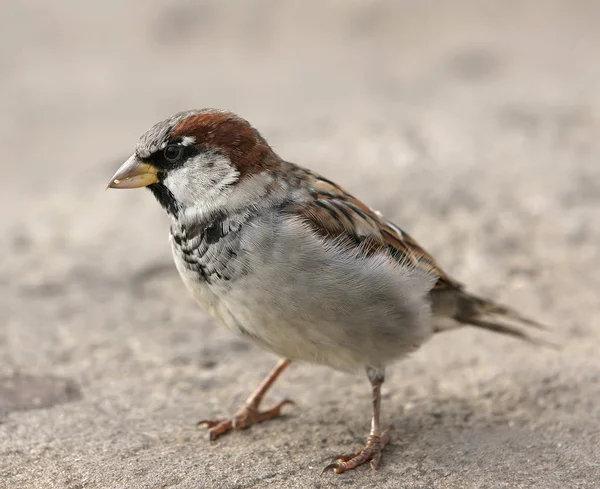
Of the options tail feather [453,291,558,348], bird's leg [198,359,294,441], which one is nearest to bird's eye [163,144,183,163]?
bird's leg [198,359,294,441]

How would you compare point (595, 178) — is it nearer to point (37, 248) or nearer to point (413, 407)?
point (413, 407)

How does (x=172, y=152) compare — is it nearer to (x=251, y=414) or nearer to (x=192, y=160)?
(x=192, y=160)

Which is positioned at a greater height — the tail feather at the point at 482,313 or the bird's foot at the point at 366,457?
the tail feather at the point at 482,313

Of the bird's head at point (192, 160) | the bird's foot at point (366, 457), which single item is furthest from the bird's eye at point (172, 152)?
the bird's foot at point (366, 457)

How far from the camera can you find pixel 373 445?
153 inches

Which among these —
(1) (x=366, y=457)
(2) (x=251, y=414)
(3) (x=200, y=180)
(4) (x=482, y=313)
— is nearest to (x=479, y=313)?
(4) (x=482, y=313)

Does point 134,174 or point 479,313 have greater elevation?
point 134,174

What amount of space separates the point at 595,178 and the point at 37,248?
3.87 m

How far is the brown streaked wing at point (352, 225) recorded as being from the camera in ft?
12.7

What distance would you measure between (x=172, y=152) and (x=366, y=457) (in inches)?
58.1

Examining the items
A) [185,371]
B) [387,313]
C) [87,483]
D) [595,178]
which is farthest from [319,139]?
[87,483]

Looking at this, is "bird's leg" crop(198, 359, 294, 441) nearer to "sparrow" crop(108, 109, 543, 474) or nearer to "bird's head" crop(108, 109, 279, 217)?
"sparrow" crop(108, 109, 543, 474)

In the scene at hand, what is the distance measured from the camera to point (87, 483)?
3527mm

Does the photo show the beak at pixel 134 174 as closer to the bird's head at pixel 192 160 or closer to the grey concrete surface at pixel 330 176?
the bird's head at pixel 192 160
